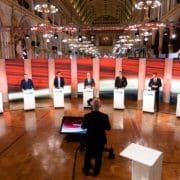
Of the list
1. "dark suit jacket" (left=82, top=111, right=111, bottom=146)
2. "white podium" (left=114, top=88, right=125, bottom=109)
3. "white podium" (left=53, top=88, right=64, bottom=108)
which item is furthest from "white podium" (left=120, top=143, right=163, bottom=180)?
"white podium" (left=53, top=88, right=64, bottom=108)

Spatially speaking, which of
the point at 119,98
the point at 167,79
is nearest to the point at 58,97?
the point at 119,98

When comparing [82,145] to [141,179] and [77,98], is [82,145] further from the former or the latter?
[77,98]

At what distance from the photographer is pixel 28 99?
339 inches

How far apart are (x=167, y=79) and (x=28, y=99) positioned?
576cm

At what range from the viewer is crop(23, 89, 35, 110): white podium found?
8.51m

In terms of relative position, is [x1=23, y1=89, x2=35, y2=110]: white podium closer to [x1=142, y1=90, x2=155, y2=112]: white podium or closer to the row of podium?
the row of podium

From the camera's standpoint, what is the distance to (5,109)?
8984 mm

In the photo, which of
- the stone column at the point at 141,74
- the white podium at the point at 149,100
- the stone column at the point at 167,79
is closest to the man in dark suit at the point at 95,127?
the white podium at the point at 149,100

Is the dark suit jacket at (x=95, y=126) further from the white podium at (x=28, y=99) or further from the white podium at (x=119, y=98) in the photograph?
the white podium at (x=28, y=99)

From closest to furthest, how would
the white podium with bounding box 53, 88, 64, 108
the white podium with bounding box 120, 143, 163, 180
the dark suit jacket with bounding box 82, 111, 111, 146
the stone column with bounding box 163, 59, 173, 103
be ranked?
the white podium with bounding box 120, 143, 163, 180, the dark suit jacket with bounding box 82, 111, 111, 146, the white podium with bounding box 53, 88, 64, 108, the stone column with bounding box 163, 59, 173, 103

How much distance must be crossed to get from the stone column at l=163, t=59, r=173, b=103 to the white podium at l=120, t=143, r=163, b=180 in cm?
706

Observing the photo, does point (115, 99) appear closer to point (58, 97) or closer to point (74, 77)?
point (58, 97)

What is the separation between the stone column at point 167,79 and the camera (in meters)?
9.80

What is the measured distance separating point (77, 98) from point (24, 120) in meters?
3.92
